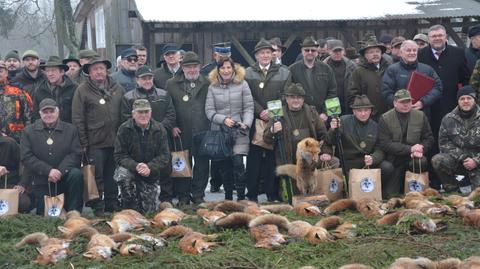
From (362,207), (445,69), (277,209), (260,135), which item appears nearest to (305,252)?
(362,207)

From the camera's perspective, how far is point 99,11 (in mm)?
25062

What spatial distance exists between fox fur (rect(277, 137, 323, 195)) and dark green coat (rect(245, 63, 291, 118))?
0.99 metres

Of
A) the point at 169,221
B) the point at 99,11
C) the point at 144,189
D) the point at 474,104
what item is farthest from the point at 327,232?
the point at 99,11

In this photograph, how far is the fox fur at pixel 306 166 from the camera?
8.99 meters

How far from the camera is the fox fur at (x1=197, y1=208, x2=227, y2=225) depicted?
23.4ft

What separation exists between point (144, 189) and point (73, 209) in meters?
0.88

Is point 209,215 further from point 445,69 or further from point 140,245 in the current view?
point 445,69

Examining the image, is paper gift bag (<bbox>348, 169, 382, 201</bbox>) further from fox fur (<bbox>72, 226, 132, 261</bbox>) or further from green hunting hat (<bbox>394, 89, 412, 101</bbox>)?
fox fur (<bbox>72, 226, 132, 261</bbox>)

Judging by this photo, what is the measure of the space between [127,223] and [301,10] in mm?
11127

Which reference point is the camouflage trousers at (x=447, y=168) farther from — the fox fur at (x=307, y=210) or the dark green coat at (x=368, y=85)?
the fox fur at (x=307, y=210)

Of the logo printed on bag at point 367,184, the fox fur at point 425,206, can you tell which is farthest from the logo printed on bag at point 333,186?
the fox fur at point 425,206

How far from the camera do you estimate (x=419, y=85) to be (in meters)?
9.92

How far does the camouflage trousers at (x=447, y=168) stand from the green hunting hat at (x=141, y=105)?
3.67m

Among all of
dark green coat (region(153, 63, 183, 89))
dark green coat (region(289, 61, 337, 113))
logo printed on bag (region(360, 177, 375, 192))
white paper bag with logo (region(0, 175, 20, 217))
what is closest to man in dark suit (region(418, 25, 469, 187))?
dark green coat (region(289, 61, 337, 113))
